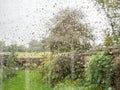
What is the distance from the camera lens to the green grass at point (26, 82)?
16.3 feet

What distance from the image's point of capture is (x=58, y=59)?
200 inches

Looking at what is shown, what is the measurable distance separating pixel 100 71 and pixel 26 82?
1489 mm

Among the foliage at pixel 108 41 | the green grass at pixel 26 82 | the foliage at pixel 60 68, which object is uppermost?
the foliage at pixel 108 41

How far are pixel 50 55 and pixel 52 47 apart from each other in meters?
0.23

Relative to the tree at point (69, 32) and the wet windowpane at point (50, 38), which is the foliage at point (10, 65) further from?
the tree at point (69, 32)

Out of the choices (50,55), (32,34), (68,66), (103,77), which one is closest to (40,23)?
(32,34)

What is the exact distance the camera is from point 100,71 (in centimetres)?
411

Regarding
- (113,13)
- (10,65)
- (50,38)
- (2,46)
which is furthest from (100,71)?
(2,46)

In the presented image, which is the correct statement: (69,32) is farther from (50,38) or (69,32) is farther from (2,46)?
(2,46)

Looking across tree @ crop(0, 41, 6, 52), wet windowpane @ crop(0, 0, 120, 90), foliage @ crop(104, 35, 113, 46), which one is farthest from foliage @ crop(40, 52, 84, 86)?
tree @ crop(0, 41, 6, 52)

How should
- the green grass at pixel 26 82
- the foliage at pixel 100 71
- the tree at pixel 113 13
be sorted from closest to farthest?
the foliage at pixel 100 71 → the green grass at pixel 26 82 → the tree at pixel 113 13

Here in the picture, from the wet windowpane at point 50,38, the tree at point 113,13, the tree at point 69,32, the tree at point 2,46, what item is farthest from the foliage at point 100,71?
the tree at point 2,46

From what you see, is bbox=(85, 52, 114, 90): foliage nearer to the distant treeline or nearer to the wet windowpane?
the wet windowpane

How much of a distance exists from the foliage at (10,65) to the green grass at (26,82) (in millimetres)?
83
